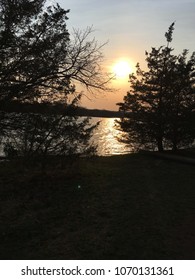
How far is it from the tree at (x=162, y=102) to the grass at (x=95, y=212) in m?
5.58

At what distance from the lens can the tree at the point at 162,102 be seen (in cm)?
2111

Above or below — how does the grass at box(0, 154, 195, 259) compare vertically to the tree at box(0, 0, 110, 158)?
below

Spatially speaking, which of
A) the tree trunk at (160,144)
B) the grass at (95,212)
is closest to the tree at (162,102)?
the tree trunk at (160,144)

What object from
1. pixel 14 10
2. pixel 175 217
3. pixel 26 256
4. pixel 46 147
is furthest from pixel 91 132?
pixel 26 256

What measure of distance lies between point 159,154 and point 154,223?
458 inches

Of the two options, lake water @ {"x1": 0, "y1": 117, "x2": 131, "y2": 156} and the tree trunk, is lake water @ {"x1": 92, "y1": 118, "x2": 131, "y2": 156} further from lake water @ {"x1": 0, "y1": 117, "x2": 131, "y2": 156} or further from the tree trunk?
the tree trunk

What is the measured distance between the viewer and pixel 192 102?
2150 cm

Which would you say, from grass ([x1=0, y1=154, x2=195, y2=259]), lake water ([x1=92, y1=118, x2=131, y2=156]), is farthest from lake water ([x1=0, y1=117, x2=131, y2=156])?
grass ([x1=0, y1=154, x2=195, y2=259])

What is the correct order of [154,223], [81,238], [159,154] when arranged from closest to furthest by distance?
→ [81,238] < [154,223] < [159,154]

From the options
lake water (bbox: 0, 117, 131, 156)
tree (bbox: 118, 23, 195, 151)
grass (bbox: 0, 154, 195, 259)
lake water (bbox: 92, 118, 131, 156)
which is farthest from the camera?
lake water (bbox: 92, 118, 131, 156)

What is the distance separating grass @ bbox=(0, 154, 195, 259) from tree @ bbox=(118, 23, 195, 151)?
5.58 metres

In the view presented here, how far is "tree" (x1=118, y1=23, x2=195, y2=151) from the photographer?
21.1m

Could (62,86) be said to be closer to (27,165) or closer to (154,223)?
(27,165)

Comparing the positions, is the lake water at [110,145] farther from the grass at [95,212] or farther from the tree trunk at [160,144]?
the grass at [95,212]
